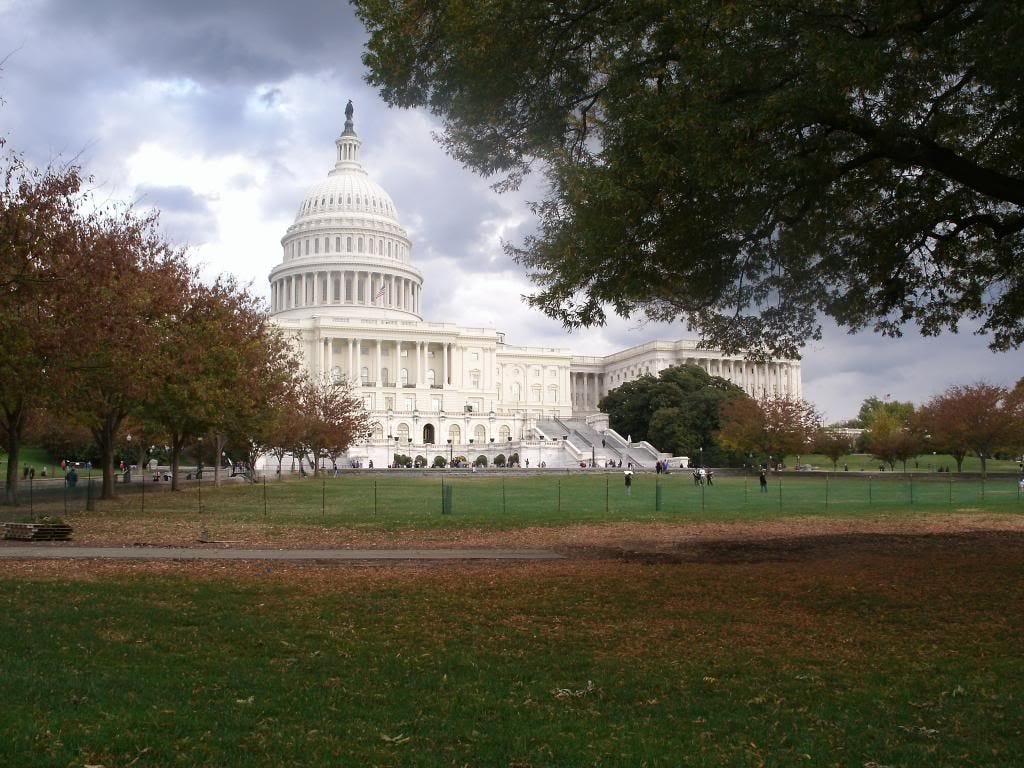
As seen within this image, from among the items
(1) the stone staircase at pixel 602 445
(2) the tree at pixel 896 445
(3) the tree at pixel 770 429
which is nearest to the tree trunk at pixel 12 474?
(3) the tree at pixel 770 429

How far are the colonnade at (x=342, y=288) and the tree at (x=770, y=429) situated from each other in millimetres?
72535

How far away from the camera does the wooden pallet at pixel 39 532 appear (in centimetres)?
2164

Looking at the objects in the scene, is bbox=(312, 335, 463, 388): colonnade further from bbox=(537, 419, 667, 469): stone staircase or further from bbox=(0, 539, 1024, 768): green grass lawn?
bbox=(0, 539, 1024, 768): green grass lawn

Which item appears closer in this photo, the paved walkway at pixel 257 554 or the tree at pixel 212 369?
the paved walkway at pixel 257 554

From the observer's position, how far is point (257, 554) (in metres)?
19.9

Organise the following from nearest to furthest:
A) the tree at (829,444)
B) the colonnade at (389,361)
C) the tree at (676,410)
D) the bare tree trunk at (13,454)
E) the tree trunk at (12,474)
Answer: the tree trunk at (12,474) → the bare tree trunk at (13,454) → the tree at (829,444) → the tree at (676,410) → the colonnade at (389,361)

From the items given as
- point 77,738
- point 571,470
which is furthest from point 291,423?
point 77,738

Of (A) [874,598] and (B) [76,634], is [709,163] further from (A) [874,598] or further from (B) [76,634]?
(B) [76,634]

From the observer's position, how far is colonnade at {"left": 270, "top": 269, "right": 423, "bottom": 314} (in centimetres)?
14250

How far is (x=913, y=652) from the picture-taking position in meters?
11.0

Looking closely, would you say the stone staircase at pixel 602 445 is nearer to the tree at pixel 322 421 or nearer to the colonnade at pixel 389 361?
the colonnade at pixel 389 361

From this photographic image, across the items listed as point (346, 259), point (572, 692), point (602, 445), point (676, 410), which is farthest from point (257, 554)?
point (346, 259)

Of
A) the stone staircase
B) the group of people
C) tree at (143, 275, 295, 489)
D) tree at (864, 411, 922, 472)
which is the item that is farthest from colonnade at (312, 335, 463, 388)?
tree at (143, 275, 295, 489)

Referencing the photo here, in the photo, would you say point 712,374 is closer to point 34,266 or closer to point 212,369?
point 212,369
